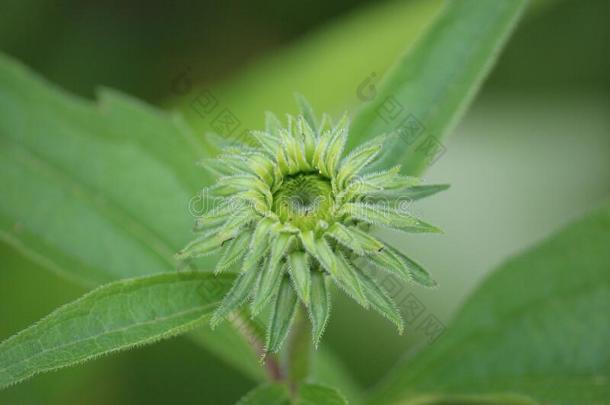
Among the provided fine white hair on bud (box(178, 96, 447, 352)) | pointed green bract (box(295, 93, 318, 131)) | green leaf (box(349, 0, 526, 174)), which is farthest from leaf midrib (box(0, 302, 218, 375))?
green leaf (box(349, 0, 526, 174))

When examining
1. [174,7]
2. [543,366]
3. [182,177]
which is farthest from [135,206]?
[174,7]

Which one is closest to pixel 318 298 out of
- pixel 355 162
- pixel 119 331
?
pixel 355 162

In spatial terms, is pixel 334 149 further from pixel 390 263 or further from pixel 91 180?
pixel 91 180

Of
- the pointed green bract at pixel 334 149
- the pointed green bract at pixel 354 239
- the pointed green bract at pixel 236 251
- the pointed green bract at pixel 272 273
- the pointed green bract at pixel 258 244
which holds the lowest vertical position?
the pointed green bract at pixel 354 239

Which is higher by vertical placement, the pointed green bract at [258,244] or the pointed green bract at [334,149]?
the pointed green bract at [334,149]

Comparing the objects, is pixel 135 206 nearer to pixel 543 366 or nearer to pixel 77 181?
pixel 77 181

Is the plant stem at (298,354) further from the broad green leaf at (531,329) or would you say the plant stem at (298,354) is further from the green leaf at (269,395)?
the broad green leaf at (531,329)

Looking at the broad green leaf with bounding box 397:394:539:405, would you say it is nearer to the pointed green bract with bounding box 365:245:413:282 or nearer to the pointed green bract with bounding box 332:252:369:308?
the pointed green bract with bounding box 365:245:413:282

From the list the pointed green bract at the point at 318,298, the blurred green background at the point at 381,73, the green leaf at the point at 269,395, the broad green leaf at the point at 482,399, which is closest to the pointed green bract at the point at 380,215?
the pointed green bract at the point at 318,298
